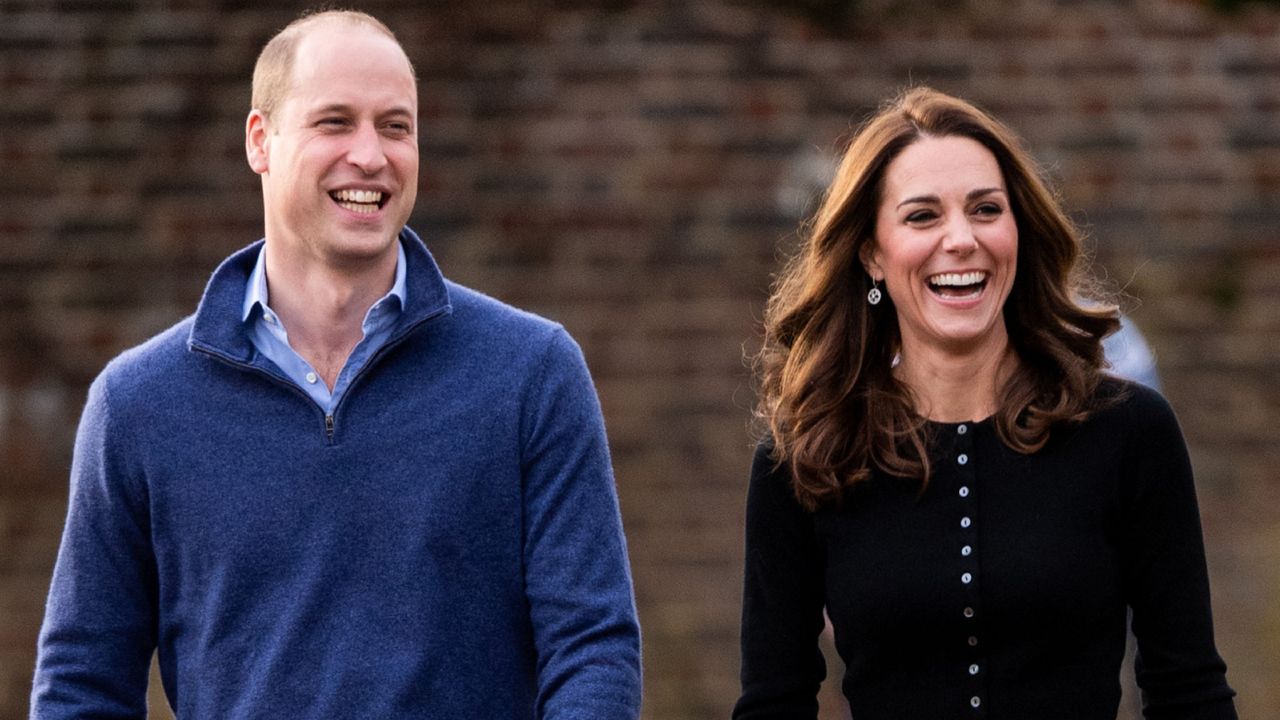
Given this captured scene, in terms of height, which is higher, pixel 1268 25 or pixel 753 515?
pixel 1268 25

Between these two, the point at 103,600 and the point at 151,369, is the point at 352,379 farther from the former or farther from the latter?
the point at 103,600

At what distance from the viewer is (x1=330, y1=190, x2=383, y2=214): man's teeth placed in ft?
13.5

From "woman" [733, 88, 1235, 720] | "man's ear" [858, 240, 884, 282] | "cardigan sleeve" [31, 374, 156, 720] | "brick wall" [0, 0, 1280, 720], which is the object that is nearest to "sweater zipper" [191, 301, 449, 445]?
"cardigan sleeve" [31, 374, 156, 720]

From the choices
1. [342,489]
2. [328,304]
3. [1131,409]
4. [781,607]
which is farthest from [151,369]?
[1131,409]

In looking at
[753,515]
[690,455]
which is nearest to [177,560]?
[753,515]

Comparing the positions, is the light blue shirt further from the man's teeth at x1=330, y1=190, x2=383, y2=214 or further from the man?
the man's teeth at x1=330, y1=190, x2=383, y2=214

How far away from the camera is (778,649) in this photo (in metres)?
4.26

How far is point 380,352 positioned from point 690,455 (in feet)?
11.1

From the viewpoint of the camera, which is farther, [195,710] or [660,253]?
[660,253]

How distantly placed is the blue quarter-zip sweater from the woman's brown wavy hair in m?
0.43

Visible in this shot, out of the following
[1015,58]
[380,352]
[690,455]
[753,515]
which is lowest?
[690,455]

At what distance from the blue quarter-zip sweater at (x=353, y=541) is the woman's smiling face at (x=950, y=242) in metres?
0.66

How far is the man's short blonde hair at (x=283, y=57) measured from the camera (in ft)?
13.8

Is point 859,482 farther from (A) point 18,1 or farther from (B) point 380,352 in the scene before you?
(A) point 18,1
